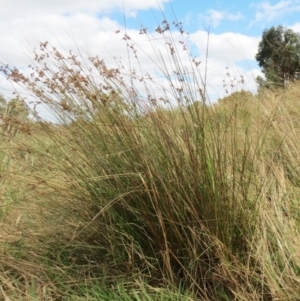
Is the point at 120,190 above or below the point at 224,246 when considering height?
above

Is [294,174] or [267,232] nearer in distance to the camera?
[267,232]

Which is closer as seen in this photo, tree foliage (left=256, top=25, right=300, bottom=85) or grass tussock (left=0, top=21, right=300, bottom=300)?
grass tussock (left=0, top=21, right=300, bottom=300)

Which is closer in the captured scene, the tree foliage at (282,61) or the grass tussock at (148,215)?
the grass tussock at (148,215)

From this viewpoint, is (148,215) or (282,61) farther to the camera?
(282,61)

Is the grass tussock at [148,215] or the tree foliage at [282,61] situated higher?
the tree foliage at [282,61]

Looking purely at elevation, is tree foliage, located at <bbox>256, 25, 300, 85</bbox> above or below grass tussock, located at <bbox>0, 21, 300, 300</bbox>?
above

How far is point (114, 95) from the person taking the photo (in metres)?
2.15

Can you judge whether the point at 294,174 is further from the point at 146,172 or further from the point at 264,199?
the point at 146,172

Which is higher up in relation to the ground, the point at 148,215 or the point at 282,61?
the point at 282,61

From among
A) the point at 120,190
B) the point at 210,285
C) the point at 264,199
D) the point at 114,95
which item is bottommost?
the point at 210,285

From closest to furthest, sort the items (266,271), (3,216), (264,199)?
1. (266,271)
2. (264,199)
3. (3,216)

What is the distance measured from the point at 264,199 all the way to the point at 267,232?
0.17m

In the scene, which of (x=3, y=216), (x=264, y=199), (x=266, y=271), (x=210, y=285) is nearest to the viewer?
(x=266, y=271)

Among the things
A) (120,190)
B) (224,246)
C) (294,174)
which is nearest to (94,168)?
(120,190)
